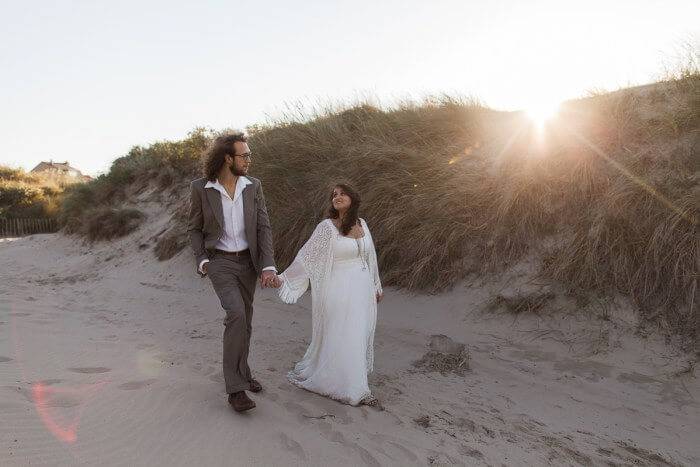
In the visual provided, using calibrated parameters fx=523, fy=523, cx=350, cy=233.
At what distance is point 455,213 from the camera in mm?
7285

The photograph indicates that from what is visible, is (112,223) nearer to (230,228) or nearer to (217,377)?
(217,377)

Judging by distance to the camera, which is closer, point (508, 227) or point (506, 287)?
point (506, 287)

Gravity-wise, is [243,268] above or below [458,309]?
above

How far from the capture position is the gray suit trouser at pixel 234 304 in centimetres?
358

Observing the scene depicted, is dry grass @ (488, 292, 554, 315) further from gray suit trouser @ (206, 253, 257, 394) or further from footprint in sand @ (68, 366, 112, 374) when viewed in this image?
footprint in sand @ (68, 366, 112, 374)

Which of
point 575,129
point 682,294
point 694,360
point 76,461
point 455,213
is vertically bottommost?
point 694,360

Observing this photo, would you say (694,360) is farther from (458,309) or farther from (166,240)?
(166,240)

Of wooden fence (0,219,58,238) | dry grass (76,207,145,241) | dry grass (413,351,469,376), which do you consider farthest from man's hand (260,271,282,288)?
wooden fence (0,219,58,238)

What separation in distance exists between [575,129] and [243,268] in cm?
599

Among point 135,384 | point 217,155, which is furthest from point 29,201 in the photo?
point 217,155

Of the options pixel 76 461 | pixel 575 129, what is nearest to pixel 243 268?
pixel 76 461

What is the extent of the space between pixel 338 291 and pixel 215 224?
1.18 meters

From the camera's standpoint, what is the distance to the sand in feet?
10.2

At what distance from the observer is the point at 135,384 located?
151 inches
